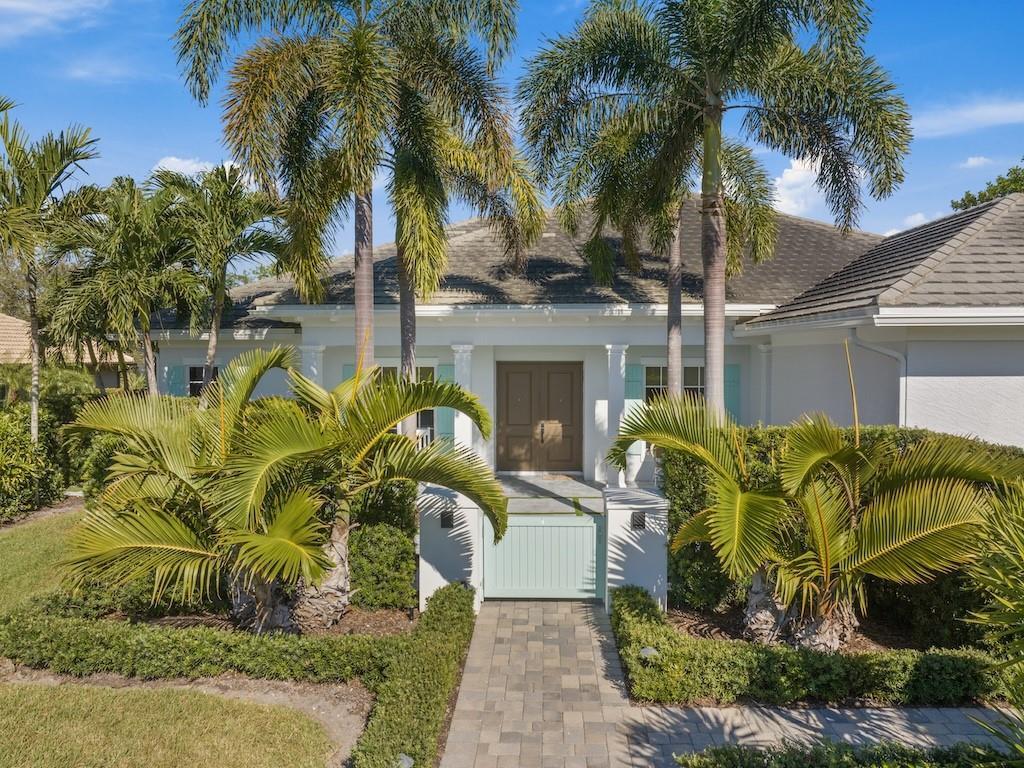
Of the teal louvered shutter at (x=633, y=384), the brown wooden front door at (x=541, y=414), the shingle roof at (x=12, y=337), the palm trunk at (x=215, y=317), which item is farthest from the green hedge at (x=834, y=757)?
the shingle roof at (x=12, y=337)

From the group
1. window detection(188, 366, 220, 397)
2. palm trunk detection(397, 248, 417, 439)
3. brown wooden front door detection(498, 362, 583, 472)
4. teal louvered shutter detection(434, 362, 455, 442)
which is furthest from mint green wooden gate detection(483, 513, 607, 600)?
window detection(188, 366, 220, 397)

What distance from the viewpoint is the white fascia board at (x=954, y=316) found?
26.2 feet

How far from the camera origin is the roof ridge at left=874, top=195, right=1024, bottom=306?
8406 millimetres

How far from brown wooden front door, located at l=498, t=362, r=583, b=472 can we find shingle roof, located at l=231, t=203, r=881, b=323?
167 centimetres

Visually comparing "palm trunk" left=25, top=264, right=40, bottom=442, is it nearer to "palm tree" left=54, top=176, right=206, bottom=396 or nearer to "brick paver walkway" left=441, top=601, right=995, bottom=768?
"palm tree" left=54, top=176, right=206, bottom=396

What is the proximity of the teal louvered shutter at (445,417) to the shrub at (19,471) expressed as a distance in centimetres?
717

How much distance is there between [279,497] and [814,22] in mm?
8292

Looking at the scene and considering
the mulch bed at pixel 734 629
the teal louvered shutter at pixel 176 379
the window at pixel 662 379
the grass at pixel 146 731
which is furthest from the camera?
the teal louvered shutter at pixel 176 379

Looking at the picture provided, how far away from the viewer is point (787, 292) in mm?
13180

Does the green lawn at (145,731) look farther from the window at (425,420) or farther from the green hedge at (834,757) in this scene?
the window at (425,420)

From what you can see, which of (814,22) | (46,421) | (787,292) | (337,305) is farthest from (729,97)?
(46,421)

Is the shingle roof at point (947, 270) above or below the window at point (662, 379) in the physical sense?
above

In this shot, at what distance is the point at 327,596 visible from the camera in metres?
6.42

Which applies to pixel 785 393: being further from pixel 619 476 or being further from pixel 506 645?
pixel 506 645
